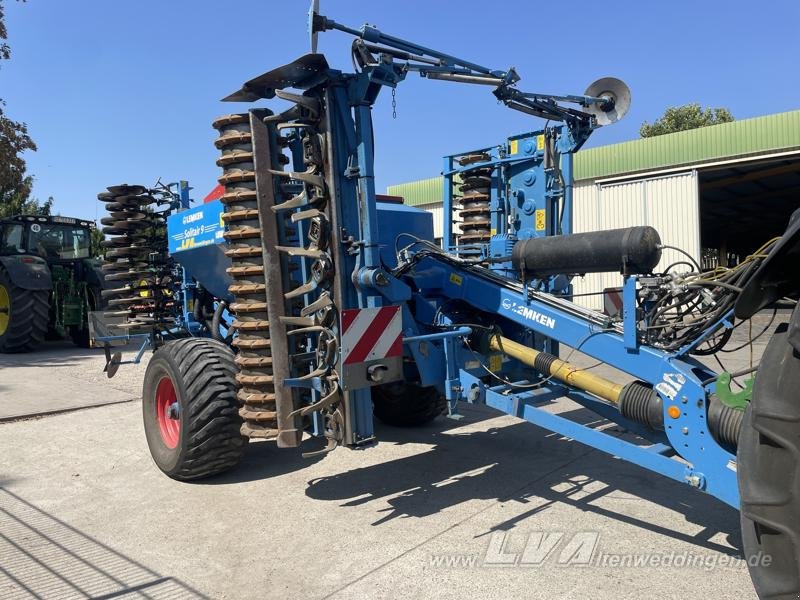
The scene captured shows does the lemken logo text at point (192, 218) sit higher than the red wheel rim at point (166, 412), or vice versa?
the lemken logo text at point (192, 218)

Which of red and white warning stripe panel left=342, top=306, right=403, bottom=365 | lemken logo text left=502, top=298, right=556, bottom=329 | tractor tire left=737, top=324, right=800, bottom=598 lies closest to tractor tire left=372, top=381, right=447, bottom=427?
red and white warning stripe panel left=342, top=306, right=403, bottom=365

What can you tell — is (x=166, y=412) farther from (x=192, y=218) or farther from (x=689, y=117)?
(x=689, y=117)

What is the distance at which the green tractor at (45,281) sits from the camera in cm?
1216

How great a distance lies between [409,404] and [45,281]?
373 inches

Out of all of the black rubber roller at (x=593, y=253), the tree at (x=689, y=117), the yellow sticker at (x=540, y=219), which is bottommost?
the black rubber roller at (x=593, y=253)

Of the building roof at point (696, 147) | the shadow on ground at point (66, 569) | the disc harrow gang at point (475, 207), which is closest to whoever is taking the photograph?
the shadow on ground at point (66, 569)

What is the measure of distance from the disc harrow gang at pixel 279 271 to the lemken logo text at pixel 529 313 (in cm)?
110

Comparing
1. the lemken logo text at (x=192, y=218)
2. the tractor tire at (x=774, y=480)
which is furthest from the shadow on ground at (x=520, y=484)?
the lemken logo text at (x=192, y=218)

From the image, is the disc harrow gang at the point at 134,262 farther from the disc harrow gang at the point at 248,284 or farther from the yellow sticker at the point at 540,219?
the yellow sticker at the point at 540,219

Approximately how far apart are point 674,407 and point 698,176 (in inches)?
592

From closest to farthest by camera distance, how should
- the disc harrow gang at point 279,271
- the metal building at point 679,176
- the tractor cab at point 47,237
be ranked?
1. the disc harrow gang at point 279,271
2. the tractor cab at point 47,237
3. the metal building at point 679,176

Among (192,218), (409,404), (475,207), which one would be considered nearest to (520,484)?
(409,404)

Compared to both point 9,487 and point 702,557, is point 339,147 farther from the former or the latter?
point 9,487

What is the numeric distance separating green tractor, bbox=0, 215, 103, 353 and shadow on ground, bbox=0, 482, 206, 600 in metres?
9.33
